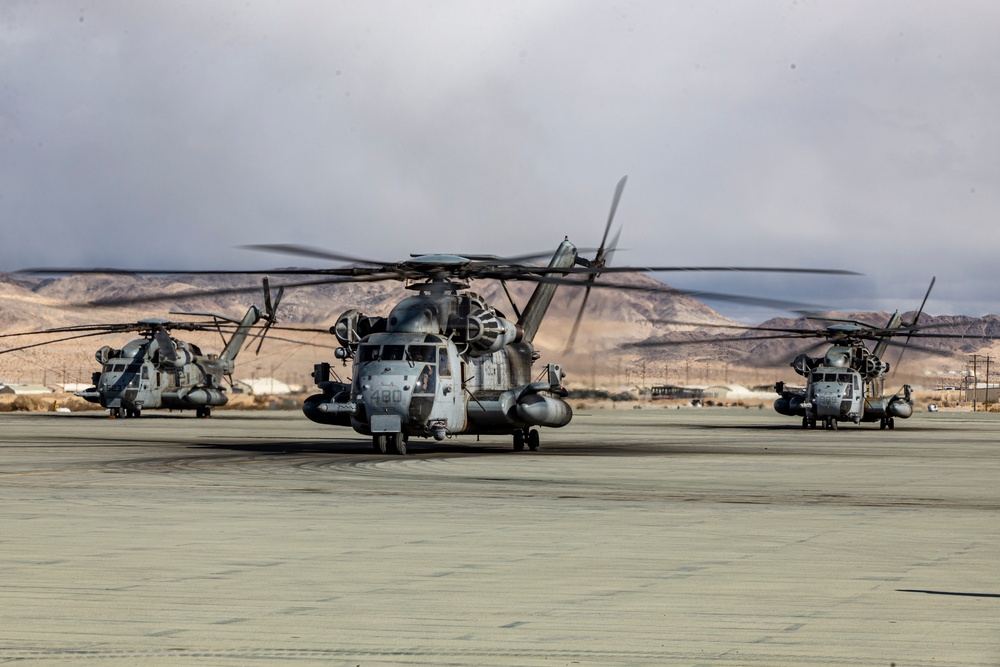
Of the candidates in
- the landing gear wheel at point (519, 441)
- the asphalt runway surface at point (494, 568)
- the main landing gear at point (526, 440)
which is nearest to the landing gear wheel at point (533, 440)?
the main landing gear at point (526, 440)

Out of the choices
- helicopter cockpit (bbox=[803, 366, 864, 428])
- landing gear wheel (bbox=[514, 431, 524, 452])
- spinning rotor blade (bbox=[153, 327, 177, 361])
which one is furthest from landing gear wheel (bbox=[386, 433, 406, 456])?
spinning rotor blade (bbox=[153, 327, 177, 361])

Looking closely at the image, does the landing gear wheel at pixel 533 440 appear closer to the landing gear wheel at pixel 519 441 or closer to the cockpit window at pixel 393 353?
the landing gear wheel at pixel 519 441

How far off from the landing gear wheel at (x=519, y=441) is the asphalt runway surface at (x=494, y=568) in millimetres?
10564

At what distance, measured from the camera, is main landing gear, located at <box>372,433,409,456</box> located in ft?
109

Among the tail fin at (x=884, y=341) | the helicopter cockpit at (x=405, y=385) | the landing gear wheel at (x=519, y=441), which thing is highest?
the tail fin at (x=884, y=341)

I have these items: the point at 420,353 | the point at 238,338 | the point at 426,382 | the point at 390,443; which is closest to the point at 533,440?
the point at 390,443

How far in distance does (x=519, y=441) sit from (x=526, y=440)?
0.26 m

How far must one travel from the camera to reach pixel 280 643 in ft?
27.2

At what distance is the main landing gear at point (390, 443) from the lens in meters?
33.3

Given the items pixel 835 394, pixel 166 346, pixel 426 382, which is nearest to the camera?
pixel 426 382

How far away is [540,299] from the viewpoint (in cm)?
4150

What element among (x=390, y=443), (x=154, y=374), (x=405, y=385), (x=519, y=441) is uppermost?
(x=154, y=374)

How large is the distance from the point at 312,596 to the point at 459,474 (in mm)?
16149

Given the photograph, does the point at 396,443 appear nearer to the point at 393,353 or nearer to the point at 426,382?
the point at 426,382
